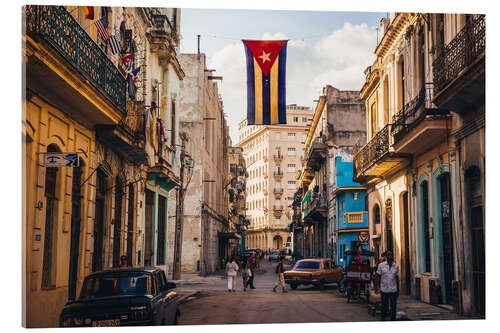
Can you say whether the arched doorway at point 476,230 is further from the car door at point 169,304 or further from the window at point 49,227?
the window at point 49,227

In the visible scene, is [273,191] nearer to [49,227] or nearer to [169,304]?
[49,227]

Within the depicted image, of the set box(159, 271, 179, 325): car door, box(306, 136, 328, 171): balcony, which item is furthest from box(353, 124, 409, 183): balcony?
box(306, 136, 328, 171): balcony

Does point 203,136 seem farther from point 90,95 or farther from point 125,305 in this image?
point 125,305

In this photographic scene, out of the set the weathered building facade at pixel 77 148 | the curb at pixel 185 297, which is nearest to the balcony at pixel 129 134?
the weathered building facade at pixel 77 148

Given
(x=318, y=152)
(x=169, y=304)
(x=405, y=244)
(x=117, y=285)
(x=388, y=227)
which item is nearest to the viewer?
(x=117, y=285)

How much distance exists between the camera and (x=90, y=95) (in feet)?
43.6

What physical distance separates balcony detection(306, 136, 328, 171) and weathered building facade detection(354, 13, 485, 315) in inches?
699

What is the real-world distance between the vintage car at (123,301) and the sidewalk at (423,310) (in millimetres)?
5706

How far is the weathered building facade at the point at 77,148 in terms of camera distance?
1150 centimetres

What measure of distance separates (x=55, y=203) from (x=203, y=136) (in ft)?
90.6

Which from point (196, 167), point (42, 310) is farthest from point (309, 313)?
point (196, 167)

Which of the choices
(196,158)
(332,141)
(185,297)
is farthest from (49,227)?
(332,141)

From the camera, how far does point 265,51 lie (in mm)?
15609

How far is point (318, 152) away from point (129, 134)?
30.2 meters
